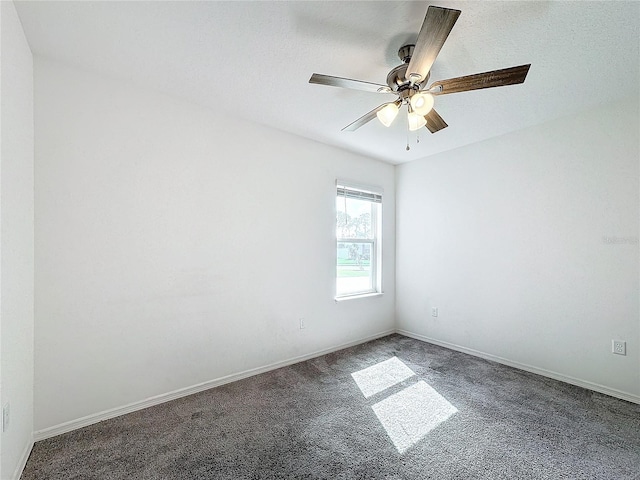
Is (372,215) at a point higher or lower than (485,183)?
lower

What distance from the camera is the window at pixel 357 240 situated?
378 cm

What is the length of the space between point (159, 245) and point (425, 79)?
227cm

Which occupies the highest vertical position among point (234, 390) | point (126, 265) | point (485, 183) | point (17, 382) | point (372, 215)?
point (485, 183)

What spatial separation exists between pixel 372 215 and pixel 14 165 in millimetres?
3535

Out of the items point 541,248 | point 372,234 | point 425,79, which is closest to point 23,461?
point 425,79

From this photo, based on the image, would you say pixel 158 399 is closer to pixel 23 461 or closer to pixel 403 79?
pixel 23 461

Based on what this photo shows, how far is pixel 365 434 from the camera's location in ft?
6.57

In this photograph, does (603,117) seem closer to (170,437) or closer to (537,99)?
(537,99)

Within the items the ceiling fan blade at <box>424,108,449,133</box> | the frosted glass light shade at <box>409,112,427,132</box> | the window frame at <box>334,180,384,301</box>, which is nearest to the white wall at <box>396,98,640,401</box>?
the window frame at <box>334,180,384,301</box>

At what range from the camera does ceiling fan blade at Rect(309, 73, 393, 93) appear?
1678 millimetres

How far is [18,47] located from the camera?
1.69 m

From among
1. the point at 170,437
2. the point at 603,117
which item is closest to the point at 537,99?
the point at 603,117

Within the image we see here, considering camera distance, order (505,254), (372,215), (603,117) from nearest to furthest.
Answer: (603,117) < (505,254) < (372,215)

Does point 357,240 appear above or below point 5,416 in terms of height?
above
